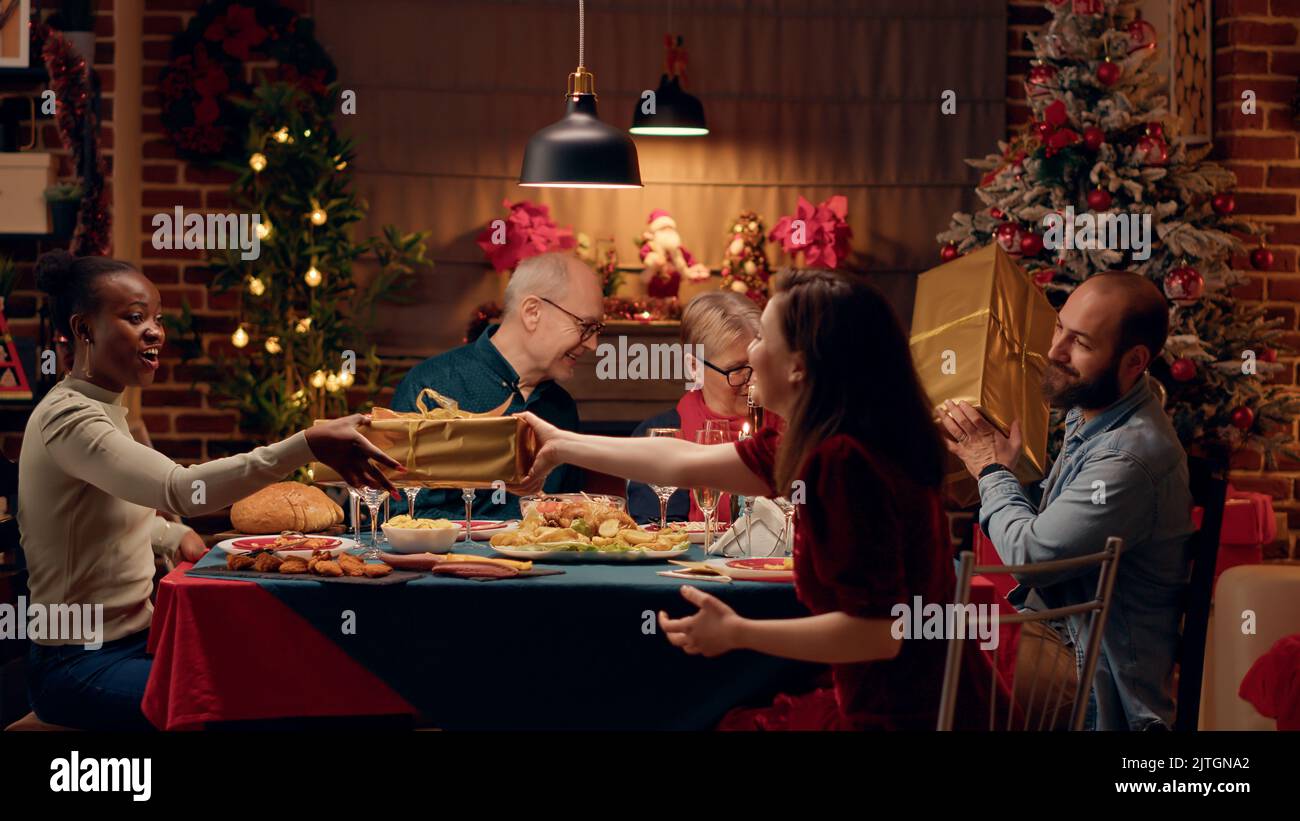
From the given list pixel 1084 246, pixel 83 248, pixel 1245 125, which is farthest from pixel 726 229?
pixel 83 248

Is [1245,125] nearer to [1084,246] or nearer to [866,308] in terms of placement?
[1084,246]

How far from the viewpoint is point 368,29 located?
5.61 meters

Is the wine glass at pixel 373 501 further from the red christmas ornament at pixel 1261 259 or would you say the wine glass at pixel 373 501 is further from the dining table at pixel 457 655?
the red christmas ornament at pixel 1261 259

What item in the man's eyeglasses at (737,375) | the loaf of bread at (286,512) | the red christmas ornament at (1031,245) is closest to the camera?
the loaf of bread at (286,512)

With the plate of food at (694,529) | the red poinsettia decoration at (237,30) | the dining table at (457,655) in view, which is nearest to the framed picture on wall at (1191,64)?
the plate of food at (694,529)

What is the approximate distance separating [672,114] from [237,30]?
5.72 ft

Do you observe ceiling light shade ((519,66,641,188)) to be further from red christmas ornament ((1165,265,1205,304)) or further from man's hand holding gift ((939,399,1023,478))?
red christmas ornament ((1165,265,1205,304))

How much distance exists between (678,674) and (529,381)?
5.70 feet

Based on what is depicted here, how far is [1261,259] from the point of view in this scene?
5027 millimetres

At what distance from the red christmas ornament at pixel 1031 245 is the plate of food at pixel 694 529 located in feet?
7.15

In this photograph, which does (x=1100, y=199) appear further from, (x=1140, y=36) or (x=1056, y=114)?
(x=1140, y=36)

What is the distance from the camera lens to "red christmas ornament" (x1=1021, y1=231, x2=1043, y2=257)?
4.98 meters

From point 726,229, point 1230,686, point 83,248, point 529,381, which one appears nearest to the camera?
point 1230,686

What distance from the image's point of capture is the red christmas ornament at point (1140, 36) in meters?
4.96
